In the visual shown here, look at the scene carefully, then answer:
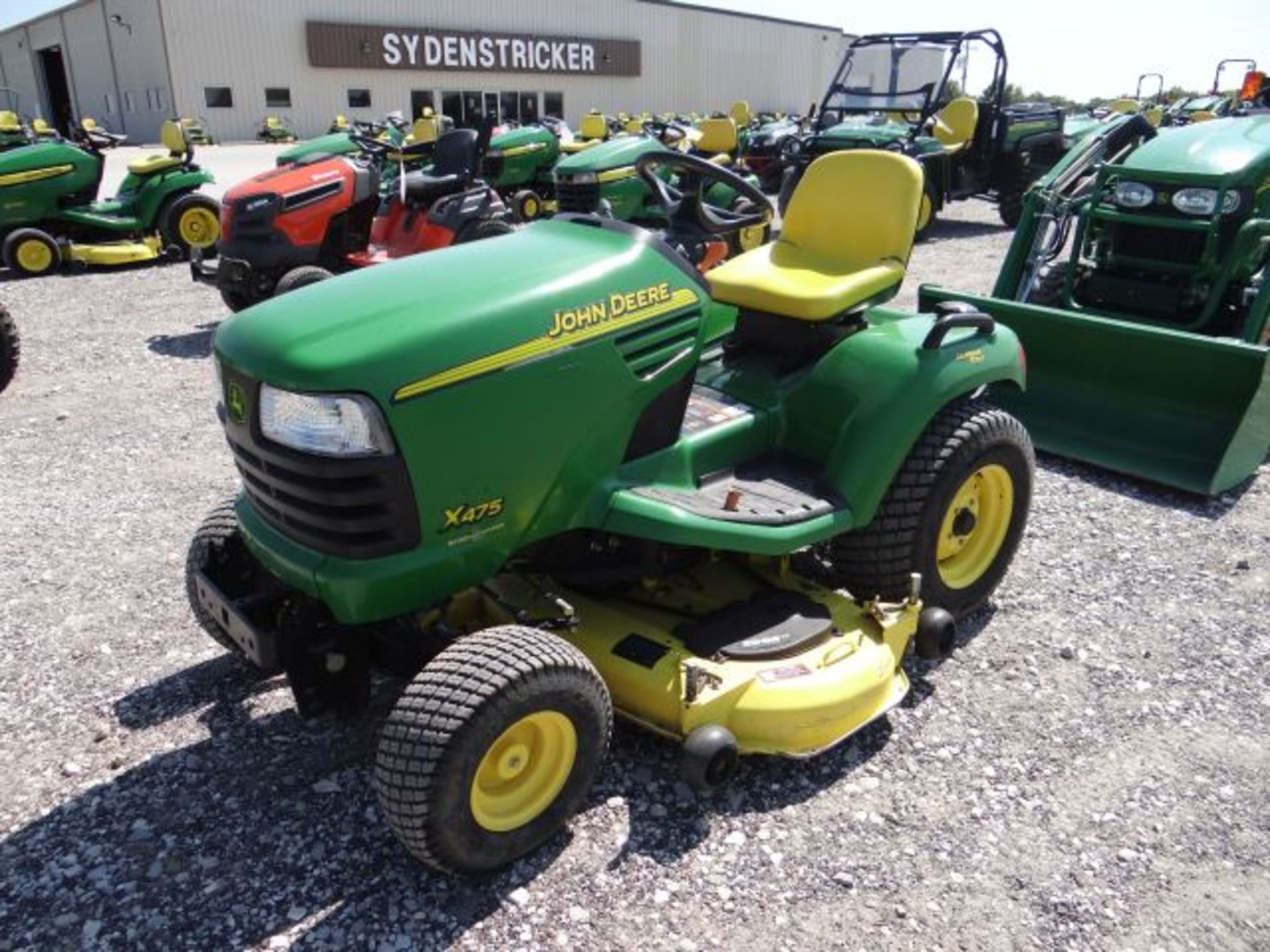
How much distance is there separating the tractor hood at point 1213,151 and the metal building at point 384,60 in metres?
26.5

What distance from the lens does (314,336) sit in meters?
2.26

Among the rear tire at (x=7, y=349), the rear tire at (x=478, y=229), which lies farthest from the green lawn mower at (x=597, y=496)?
the rear tire at (x=478, y=229)

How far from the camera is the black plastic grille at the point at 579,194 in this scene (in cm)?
926

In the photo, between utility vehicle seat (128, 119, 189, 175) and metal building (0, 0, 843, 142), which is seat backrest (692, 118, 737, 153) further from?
metal building (0, 0, 843, 142)

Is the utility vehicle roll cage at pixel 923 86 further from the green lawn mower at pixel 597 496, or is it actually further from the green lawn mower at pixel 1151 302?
the green lawn mower at pixel 597 496

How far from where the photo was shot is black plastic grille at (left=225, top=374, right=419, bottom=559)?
2.22 metres

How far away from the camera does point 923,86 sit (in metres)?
10.7

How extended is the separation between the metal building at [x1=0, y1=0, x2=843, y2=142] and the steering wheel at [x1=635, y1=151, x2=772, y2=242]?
93.2ft

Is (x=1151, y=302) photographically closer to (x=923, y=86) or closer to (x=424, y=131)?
(x=923, y=86)

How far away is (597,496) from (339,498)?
670mm

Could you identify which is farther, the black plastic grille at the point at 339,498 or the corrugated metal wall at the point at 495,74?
the corrugated metal wall at the point at 495,74

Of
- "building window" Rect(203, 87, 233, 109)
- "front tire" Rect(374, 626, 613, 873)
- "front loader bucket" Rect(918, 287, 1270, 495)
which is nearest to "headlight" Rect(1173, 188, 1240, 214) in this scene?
"front loader bucket" Rect(918, 287, 1270, 495)

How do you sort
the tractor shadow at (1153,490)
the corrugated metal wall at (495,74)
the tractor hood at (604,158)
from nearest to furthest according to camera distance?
the tractor shadow at (1153,490)
the tractor hood at (604,158)
the corrugated metal wall at (495,74)

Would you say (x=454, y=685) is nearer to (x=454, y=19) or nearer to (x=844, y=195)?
(x=844, y=195)
